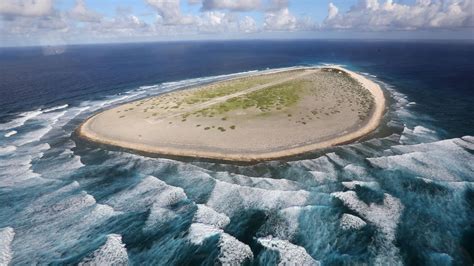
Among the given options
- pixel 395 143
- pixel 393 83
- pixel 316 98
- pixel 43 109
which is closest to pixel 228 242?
pixel 395 143

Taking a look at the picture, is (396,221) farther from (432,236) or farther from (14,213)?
(14,213)

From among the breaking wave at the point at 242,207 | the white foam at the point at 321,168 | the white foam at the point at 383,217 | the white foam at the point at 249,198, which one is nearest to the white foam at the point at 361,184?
the breaking wave at the point at 242,207

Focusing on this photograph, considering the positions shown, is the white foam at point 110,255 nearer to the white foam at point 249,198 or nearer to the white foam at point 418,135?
the white foam at point 249,198

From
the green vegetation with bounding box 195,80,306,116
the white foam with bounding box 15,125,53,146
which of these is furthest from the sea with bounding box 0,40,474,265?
the green vegetation with bounding box 195,80,306,116

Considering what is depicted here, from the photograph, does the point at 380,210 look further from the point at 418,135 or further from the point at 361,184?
the point at 418,135

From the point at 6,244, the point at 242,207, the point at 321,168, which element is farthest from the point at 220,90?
the point at 6,244

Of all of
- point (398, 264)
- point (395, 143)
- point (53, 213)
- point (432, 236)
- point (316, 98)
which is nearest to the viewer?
point (398, 264)
